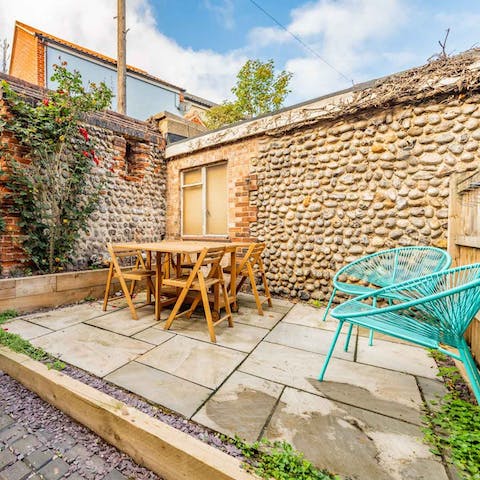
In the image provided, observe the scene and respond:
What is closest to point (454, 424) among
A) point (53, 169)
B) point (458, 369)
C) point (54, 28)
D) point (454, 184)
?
point (458, 369)

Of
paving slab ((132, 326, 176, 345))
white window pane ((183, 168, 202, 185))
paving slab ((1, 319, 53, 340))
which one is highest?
white window pane ((183, 168, 202, 185))

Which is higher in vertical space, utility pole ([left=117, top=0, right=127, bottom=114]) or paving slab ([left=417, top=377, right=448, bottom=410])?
utility pole ([left=117, top=0, right=127, bottom=114])

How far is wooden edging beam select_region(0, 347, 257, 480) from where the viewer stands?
1.07 m

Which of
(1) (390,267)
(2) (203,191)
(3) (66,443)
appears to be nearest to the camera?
(3) (66,443)

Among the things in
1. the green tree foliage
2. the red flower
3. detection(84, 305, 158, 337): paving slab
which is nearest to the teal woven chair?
detection(84, 305, 158, 337): paving slab

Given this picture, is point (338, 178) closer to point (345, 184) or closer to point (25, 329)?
point (345, 184)

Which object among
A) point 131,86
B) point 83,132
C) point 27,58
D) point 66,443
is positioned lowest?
point 66,443

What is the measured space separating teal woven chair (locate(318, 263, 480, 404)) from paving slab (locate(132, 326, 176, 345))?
161 cm

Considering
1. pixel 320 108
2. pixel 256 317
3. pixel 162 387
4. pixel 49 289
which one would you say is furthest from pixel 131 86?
pixel 162 387

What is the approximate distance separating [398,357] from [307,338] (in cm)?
75

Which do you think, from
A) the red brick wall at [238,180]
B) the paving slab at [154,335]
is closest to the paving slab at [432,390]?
the paving slab at [154,335]

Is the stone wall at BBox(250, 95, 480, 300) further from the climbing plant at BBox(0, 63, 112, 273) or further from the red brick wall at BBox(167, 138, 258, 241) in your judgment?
the climbing plant at BBox(0, 63, 112, 273)

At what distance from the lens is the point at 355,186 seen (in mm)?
3275

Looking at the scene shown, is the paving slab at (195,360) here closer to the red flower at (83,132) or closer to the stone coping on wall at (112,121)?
the red flower at (83,132)
